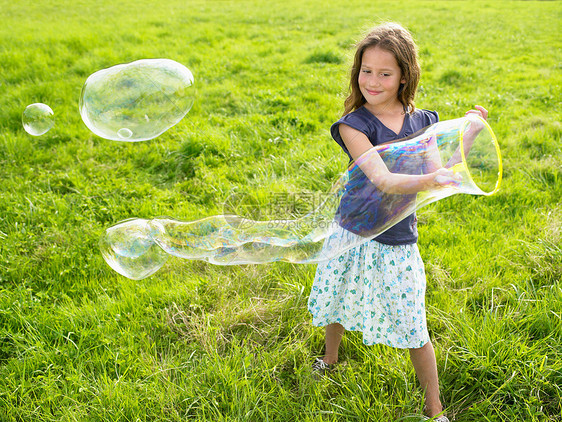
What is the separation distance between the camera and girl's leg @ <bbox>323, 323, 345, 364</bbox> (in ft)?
7.85

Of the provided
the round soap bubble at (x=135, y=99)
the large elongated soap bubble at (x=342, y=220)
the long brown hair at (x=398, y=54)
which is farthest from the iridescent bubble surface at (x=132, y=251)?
the long brown hair at (x=398, y=54)

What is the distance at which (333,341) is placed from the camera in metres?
2.42

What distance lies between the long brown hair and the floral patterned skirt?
0.67m

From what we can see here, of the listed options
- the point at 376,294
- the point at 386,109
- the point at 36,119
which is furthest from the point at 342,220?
the point at 36,119

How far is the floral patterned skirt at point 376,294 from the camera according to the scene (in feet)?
6.72

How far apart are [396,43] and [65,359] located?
91.0 inches

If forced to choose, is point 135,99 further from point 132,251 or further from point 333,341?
point 333,341

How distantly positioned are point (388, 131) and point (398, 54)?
1.06 ft

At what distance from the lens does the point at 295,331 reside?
2660 millimetres

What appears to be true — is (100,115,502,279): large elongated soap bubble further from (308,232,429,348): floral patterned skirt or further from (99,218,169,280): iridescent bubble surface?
(308,232,429,348): floral patterned skirt

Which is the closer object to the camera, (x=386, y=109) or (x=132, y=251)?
(x=386, y=109)

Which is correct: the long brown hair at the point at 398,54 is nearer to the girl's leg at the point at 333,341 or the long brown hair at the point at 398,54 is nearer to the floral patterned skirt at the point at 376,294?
the floral patterned skirt at the point at 376,294

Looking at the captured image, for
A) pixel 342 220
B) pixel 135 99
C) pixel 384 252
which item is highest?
pixel 135 99

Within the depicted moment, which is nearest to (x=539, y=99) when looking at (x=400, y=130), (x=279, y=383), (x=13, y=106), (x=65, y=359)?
(x=400, y=130)
